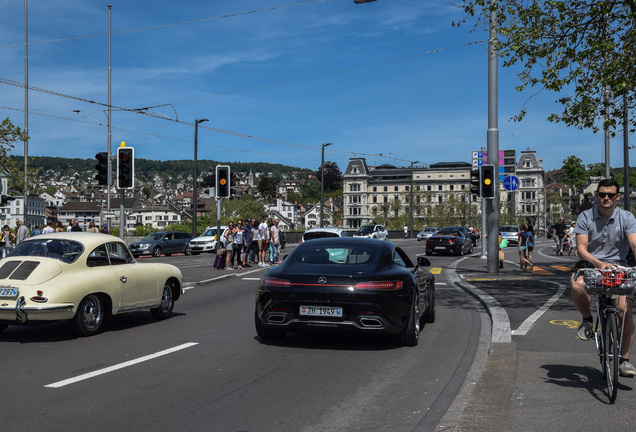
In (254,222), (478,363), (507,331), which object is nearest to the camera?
(478,363)

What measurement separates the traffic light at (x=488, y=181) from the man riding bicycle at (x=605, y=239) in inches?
561

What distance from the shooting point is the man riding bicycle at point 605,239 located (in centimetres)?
604

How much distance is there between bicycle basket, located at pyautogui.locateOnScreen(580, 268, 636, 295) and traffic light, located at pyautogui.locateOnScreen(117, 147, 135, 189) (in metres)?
12.4

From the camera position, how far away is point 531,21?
14305 mm

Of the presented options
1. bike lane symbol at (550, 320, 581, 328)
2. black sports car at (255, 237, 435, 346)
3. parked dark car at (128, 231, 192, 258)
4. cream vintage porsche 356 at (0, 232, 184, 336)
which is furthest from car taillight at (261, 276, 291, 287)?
parked dark car at (128, 231, 192, 258)

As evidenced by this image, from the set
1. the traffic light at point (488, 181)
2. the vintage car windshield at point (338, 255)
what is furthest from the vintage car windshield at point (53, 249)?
the traffic light at point (488, 181)

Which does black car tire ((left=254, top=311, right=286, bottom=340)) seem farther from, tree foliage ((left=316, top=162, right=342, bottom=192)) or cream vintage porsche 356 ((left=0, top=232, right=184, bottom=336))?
tree foliage ((left=316, top=162, right=342, bottom=192))

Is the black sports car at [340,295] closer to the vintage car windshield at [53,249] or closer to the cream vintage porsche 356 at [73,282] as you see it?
the cream vintage porsche 356 at [73,282]

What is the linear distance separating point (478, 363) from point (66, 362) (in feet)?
14.6

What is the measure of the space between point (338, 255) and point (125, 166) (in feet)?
29.9

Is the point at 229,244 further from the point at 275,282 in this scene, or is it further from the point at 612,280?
the point at 612,280

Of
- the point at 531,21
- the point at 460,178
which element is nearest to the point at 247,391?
the point at 531,21

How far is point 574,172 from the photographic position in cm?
15775

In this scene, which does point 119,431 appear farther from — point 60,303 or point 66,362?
point 60,303
